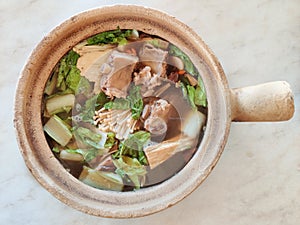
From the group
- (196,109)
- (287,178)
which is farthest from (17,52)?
(287,178)

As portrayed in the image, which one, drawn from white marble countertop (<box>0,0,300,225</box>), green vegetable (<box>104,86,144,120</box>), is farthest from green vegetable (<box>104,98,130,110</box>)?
white marble countertop (<box>0,0,300,225</box>)

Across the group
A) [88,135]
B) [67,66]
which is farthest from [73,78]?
[88,135]

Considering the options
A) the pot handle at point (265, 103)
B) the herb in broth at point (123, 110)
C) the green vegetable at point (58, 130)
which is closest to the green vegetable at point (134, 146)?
the herb in broth at point (123, 110)

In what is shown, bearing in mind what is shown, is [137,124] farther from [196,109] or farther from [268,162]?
[268,162]

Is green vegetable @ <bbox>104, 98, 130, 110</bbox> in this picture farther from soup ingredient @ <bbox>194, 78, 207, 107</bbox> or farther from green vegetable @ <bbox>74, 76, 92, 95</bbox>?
soup ingredient @ <bbox>194, 78, 207, 107</bbox>

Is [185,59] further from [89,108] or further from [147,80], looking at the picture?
[89,108]
